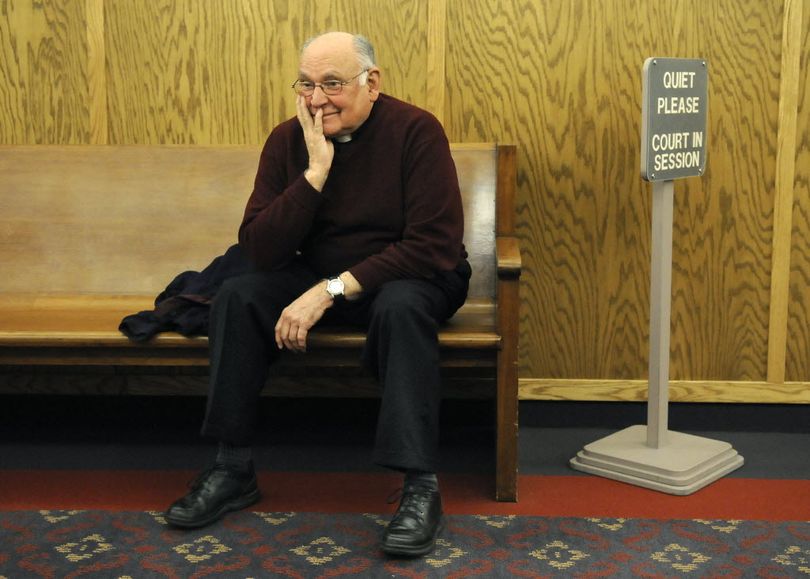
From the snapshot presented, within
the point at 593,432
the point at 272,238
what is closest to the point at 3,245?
the point at 272,238

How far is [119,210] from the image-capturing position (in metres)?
3.59

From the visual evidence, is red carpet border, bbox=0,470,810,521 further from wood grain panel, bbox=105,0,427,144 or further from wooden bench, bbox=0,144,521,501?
wood grain panel, bbox=105,0,427,144

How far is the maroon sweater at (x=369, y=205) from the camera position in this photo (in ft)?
9.56

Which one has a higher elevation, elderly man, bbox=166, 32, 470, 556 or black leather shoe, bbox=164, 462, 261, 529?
elderly man, bbox=166, 32, 470, 556

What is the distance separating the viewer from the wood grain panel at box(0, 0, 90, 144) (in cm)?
373

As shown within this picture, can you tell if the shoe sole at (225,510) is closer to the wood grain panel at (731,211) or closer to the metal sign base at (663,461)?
the metal sign base at (663,461)

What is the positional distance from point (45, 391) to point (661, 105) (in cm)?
220

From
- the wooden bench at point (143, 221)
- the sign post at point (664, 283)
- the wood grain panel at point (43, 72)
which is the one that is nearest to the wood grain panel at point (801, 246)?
the sign post at point (664, 283)

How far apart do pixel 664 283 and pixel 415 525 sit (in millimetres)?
1092

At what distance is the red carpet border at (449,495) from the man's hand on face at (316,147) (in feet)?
2.79

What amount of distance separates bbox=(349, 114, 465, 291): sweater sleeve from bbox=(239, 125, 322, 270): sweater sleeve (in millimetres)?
192

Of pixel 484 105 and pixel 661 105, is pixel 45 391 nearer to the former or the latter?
pixel 484 105

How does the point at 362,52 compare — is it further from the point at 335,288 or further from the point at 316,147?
the point at 335,288

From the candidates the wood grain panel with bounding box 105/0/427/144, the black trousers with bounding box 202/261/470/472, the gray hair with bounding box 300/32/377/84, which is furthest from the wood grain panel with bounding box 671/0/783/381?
the gray hair with bounding box 300/32/377/84
